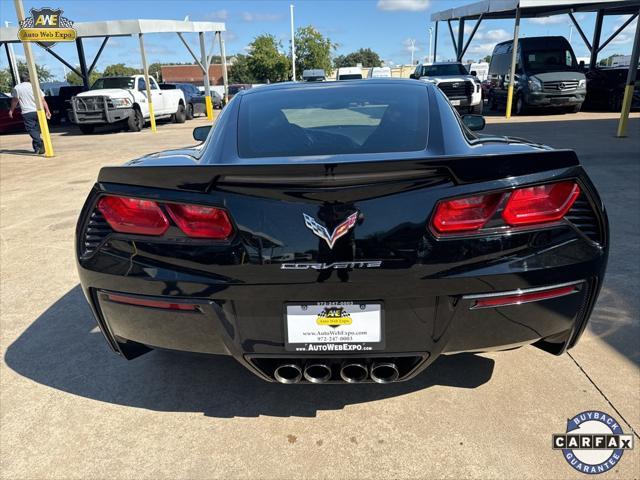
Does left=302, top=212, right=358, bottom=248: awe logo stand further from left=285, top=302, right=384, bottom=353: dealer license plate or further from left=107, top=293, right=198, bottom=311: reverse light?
left=107, top=293, right=198, bottom=311: reverse light

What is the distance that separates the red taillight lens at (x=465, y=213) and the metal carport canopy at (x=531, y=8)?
16.4 meters

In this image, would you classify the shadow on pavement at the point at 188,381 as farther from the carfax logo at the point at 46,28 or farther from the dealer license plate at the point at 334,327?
the carfax logo at the point at 46,28

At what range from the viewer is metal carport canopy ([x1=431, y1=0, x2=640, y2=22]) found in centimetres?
1570

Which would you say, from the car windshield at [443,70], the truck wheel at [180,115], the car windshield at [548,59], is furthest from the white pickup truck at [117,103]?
the car windshield at [548,59]

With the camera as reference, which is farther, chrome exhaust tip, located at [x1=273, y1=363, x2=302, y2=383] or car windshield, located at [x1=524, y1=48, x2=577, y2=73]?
car windshield, located at [x1=524, y1=48, x2=577, y2=73]

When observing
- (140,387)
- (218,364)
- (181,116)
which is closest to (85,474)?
(140,387)

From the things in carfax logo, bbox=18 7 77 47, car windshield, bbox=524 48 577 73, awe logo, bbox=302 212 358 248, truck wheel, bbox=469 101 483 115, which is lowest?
truck wheel, bbox=469 101 483 115

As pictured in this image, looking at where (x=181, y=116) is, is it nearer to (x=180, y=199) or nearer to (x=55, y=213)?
(x=55, y=213)

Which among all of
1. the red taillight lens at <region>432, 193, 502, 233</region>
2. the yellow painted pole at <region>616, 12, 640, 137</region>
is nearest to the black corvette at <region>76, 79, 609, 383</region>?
the red taillight lens at <region>432, 193, 502, 233</region>

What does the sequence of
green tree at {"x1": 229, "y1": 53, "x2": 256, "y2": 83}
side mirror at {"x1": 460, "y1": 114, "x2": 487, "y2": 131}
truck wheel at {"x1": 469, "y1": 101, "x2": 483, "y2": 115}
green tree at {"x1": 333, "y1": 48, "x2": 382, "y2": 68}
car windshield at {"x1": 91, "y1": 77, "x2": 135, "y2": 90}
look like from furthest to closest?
green tree at {"x1": 333, "y1": 48, "x2": 382, "y2": 68}, green tree at {"x1": 229, "y1": 53, "x2": 256, "y2": 83}, car windshield at {"x1": 91, "y1": 77, "x2": 135, "y2": 90}, truck wheel at {"x1": 469, "y1": 101, "x2": 483, "y2": 115}, side mirror at {"x1": 460, "y1": 114, "x2": 487, "y2": 131}

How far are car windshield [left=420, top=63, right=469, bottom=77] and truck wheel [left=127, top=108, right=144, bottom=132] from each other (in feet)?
34.2

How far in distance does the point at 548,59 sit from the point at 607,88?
106 inches

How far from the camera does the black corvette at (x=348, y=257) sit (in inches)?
65.7

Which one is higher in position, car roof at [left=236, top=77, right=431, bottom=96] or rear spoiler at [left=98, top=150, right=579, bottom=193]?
car roof at [left=236, top=77, right=431, bottom=96]
